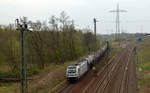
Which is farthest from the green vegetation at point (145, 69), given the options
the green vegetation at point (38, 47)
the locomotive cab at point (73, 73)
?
the green vegetation at point (38, 47)

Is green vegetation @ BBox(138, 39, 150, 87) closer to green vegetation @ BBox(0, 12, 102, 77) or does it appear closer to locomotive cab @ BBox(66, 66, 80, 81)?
locomotive cab @ BBox(66, 66, 80, 81)

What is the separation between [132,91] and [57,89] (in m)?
11.0

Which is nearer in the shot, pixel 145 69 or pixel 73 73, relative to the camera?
pixel 73 73

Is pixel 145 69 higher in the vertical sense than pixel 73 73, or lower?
lower

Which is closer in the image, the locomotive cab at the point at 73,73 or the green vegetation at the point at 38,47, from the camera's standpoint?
the locomotive cab at the point at 73,73

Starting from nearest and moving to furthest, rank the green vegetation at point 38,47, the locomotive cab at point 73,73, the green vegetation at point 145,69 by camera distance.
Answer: the green vegetation at point 145,69, the locomotive cab at point 73,73, the green vegetation at point 38,47

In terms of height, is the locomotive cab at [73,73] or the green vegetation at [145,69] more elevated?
the locomotive cab at [73,73]

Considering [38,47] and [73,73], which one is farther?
[38,47]

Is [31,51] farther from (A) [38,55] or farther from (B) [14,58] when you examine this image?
(B) [14,58]

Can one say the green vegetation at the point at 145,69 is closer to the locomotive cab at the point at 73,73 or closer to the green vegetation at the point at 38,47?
the locomotive cab at the point at 73,73

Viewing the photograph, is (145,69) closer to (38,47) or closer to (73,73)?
(73,73)

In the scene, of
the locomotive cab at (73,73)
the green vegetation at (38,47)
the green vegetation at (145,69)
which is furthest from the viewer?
the green vegetation at (38,47)

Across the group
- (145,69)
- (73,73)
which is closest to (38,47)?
(73,73)

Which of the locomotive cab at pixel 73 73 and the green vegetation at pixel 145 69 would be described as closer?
the green vegetation at pixel 145 69
